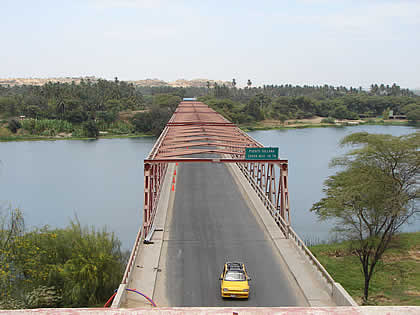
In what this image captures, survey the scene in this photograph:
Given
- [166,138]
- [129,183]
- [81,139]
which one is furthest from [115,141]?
[166,138]

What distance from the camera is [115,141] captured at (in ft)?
326

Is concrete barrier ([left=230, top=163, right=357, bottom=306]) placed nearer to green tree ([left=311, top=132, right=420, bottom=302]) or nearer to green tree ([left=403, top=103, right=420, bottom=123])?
green tree ([left=311, top=132, right=420, bottom=302])

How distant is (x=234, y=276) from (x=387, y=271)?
19.7 meters

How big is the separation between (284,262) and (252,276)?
2114 millimetres

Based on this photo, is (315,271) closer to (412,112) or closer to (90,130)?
(90,130)

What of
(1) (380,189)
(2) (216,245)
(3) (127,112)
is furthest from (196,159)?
(3) (127,112)

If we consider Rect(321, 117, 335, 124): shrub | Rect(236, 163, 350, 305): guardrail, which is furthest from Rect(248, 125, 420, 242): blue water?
Rect(321, 117, 335, 124): shrub

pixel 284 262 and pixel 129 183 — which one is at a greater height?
pixel 284 262

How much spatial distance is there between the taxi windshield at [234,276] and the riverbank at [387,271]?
12715mm

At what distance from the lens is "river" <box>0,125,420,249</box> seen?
1544 inches

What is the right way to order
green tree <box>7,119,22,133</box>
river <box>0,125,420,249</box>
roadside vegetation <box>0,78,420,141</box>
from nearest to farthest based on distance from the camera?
river <box>0,125,420,249</box> → green tree <box>7,119,22,133</box> → roadside vegetation <box>0,78,420,141</box>

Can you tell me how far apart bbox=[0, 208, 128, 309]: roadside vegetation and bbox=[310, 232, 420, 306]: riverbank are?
15.6 metres

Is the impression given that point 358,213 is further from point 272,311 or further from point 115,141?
point 115,141

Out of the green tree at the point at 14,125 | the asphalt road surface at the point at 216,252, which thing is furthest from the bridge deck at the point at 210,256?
the green tree at the point at 14,125
